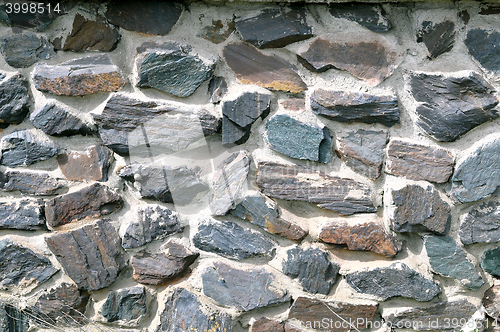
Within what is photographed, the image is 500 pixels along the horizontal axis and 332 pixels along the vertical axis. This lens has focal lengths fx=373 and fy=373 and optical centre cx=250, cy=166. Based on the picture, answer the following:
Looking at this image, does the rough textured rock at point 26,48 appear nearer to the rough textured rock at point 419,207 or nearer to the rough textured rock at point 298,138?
the rough textured rock at point 298,138

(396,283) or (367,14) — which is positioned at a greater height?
(367,14)

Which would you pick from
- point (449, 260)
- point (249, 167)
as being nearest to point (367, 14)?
point (249, 167)

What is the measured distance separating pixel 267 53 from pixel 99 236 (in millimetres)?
819

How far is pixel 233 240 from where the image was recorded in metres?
1.25

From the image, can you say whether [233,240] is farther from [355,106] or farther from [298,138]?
[355,106]

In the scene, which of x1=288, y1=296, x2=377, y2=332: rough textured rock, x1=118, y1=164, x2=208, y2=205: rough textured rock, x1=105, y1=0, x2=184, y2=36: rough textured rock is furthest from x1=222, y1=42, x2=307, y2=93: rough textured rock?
x1=288, y1=296, x2=377, y2=332: rough textured rock

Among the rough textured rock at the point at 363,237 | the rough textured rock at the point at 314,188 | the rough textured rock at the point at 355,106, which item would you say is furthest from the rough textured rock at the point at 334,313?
the rough textured rock at the point at 355,106

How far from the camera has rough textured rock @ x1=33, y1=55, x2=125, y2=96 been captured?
1.20 metres

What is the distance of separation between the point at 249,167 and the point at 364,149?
0.38 metres

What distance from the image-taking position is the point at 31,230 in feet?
4.12

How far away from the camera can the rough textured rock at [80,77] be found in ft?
3.92

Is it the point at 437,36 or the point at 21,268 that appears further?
the point at 21,268

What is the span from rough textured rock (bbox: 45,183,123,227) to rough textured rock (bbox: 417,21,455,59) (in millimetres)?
1105

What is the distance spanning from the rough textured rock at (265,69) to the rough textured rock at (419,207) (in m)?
0.47
